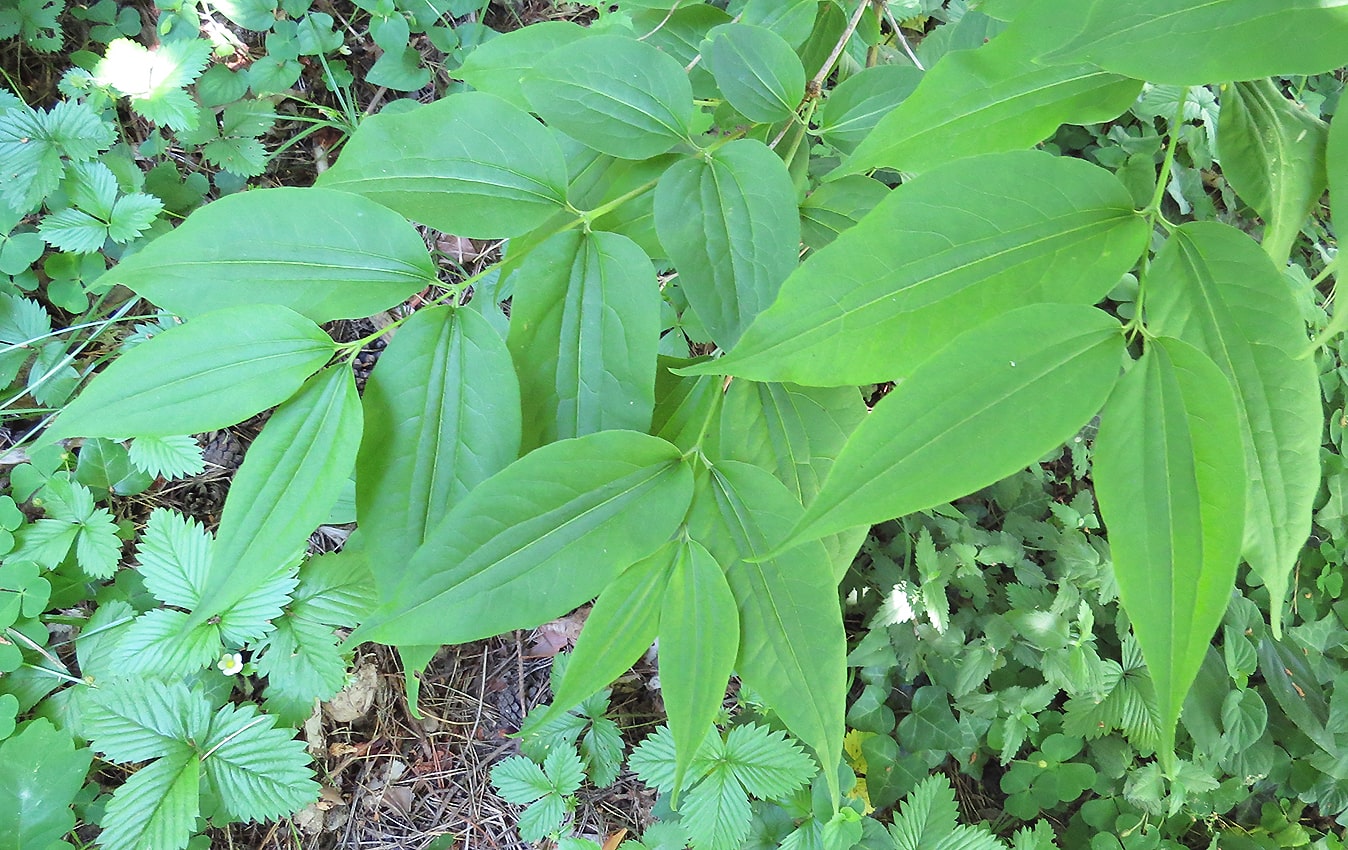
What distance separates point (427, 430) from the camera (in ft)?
1.82

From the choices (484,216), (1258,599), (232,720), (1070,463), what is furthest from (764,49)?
(1258,599)

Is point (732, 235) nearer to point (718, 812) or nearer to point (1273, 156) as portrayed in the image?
point (1273, 156)

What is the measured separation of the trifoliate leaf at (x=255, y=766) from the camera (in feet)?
4.05

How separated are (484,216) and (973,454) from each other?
388mm

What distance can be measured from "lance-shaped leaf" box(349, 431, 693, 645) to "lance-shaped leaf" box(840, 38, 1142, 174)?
26 centimetres

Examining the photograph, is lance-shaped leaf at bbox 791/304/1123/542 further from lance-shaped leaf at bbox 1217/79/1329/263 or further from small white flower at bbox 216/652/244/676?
small white flower at bbox 216/652/244/676

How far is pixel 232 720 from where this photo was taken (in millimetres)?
1271

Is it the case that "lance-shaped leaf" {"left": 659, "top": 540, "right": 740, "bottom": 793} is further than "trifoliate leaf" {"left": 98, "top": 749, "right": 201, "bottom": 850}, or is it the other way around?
"trifoliate leaf" {"left": 98, "top": 749, "right": 201, "bottom": 850}

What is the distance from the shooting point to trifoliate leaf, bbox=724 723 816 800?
1.27 metres

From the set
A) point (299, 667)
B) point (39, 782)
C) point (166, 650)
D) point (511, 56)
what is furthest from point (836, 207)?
point (39, 782)

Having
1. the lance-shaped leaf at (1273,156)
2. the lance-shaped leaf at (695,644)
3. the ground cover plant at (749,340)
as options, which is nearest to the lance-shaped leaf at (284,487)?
the ground cover plant at (749,340)

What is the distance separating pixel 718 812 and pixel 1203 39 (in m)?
1.21

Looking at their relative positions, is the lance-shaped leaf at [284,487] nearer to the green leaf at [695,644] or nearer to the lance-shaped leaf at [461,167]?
the lance-shaped leaf at [461,167]

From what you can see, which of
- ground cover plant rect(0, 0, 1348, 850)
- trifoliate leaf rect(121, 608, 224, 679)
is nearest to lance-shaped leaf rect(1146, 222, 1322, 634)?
ground cover plant rect(0, 0, 1348, 850)
